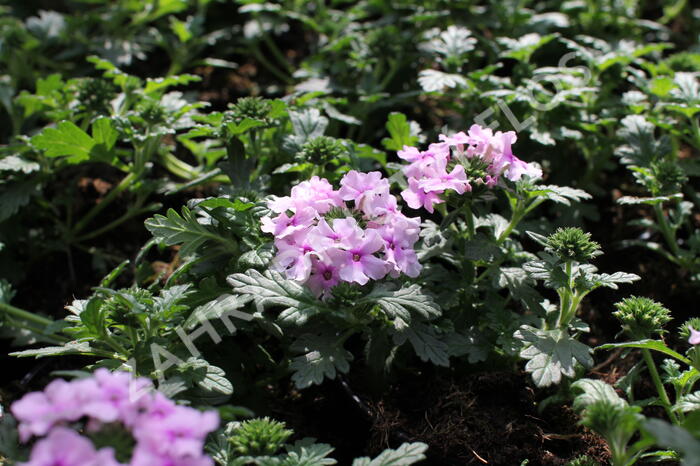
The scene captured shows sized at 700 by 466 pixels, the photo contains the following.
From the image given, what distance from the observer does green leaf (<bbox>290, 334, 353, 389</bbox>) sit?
1.82 m

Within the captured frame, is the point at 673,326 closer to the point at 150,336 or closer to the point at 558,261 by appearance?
the point at 558,261

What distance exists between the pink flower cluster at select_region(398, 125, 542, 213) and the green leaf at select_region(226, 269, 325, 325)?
429 mm

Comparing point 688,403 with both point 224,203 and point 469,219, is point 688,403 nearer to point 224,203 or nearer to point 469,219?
point 469,219

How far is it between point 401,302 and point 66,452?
97 cm

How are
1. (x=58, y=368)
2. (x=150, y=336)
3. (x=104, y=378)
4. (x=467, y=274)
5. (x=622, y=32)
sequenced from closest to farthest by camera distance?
(x=104, y=378), (x=150, y=336), (x=467, y=274), (x=58, y=368), (x=622, y=32)

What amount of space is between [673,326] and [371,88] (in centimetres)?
165

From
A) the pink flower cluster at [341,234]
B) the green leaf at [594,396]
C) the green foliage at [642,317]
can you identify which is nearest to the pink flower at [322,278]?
the pink flower cluster at [341,234]

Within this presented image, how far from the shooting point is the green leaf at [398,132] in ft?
7.98

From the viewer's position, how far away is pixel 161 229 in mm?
2027

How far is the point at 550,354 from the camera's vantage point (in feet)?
6.22

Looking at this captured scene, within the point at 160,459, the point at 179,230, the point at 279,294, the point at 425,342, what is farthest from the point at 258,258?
the point at 160,459

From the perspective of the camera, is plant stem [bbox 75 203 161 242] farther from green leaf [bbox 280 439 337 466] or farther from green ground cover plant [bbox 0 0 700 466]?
green leaf [bbox 280 439 337 466]

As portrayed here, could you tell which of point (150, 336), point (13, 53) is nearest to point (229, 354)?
point (150, 336)

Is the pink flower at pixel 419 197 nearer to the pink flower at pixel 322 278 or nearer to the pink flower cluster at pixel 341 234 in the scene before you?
the pink flower cluster at pixel 341 234
